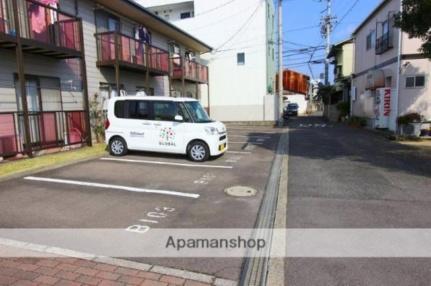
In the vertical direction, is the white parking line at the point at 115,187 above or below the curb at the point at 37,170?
below

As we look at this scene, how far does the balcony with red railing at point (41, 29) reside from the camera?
803cm

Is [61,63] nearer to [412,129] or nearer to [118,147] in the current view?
[118,147]

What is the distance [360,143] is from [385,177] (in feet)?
19.1

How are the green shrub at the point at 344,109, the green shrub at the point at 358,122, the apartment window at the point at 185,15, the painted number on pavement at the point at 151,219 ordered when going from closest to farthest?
the painted number on pavement at the point at 151,219, the green shrub at the point at 358,122, the green shrub at the point at 344,109, the apartment window at the point at 185,15

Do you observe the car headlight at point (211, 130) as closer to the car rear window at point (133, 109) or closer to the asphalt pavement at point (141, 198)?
the asphalt pavement at point (141, 198)

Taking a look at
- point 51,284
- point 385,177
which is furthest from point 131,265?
point 385,177

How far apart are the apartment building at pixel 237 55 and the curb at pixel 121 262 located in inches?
799

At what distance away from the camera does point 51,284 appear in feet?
9.07

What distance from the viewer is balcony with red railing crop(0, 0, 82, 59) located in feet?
26.3

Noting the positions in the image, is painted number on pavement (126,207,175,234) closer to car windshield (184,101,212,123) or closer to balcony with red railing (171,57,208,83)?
car windshield (184,101,212,123)

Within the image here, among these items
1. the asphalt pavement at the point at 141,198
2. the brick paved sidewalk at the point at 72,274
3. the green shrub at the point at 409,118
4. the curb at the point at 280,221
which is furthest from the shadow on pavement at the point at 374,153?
the brick paved sidewalk at the point at 72,274

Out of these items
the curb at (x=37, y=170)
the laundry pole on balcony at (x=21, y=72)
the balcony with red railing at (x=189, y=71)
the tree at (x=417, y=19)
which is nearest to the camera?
the curb at (x=37, y=170)

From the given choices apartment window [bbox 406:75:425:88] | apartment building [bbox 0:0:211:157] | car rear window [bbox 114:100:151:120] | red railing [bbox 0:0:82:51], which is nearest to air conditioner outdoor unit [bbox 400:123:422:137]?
apartment window [bbox 406:75:425:88]

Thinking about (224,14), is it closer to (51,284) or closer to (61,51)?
(61,51)
